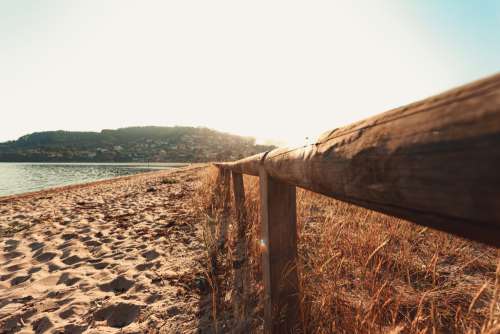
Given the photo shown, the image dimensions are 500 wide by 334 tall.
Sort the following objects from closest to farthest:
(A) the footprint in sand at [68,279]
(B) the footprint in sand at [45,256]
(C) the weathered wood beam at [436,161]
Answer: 1. (C) the weathered wood beam at [436,161]
2. (A) the footprint in sand at [68,279]
3. (B) the footprint in sand at [45,256]

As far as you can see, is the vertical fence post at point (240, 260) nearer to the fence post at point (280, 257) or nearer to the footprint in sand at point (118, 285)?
the fence post at point (280, 257)

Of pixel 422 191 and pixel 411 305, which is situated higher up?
pixel 422 191

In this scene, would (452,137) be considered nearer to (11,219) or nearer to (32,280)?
(32,280)

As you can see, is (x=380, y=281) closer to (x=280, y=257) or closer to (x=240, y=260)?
(x=280, y=257)

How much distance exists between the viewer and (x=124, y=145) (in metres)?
87.4

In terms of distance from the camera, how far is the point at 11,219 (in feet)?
16.6

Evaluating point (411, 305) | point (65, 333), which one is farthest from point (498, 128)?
point (65, 333)

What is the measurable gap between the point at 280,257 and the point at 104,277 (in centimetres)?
195

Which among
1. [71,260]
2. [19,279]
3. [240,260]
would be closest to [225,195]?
[240,260]

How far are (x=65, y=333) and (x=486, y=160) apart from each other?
2401 millimetres

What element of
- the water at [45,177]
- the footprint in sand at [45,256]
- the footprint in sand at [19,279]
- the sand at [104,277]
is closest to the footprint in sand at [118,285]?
the sand at [104,277]

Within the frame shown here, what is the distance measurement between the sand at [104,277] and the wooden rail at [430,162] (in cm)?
163

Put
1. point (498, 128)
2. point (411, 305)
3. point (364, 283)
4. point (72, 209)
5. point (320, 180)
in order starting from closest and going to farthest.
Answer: point (498, 128) < point (320, 180) < point (411, 305) < point (364, 283) < point (72, 209)

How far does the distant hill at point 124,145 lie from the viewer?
249 ft
